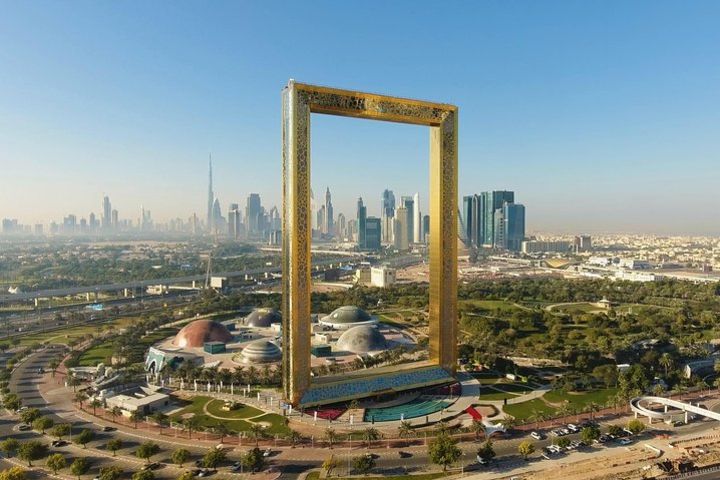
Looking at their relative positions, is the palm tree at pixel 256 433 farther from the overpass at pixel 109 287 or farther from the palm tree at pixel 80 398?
the overpass at pixel 109 287

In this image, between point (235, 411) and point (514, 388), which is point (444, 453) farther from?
point (235, 411)

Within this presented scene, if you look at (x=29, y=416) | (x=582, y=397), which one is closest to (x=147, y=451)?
(x=29, y=416)

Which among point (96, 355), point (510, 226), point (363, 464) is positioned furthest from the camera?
point (510, 226)

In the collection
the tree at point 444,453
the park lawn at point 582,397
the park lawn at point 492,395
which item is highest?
the tree at point 444,453

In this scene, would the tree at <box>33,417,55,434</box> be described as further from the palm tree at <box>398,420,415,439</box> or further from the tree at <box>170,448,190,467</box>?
the palm tree at <box>398,420,415,439</box>

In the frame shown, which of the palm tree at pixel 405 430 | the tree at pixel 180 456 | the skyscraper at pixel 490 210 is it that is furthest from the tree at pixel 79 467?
the skyscraper at pixel 490 210

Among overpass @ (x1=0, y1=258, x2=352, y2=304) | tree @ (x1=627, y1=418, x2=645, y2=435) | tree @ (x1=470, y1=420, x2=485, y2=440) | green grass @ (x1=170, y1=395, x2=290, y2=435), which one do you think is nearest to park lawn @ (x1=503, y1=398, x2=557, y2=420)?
tree @ (x1=470, y1=420, x2=485, y2=440)
